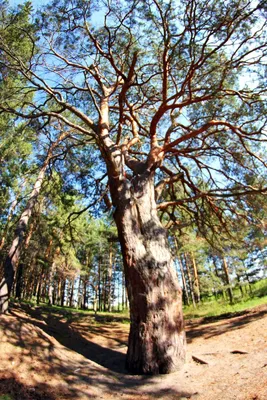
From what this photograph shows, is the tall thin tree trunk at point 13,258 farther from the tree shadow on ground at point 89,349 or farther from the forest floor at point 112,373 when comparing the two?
the forest floor at point 112,373

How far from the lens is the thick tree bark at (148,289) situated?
410cm

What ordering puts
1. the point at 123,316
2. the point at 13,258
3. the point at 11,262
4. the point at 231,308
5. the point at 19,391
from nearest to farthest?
1. the point at 19,391
2. the point at 11,262
3. the point at 13,258
4. the point at 231,308
5. the point at 123,316

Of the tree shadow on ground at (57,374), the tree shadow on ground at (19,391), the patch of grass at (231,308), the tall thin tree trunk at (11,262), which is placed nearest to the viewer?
the tree shadow on ground at (19,391)

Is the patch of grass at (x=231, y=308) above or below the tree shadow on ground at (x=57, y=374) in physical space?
above

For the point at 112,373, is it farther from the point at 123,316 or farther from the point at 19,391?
the point at 123,316

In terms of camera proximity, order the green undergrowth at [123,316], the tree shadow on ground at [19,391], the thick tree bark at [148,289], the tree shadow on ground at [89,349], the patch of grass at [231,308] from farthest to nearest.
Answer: the patch of grass at [231,308] → the green undergrowth at [123,316] → the tree shadow on ground at [89,349] → the thick tree bark at [148,289] → the tree shadow on ground at [19,391]

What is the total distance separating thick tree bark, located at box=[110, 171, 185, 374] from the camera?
4.10 metres

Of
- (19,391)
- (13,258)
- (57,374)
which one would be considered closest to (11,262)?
(13,258)

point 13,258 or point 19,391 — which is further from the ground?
point 13,258

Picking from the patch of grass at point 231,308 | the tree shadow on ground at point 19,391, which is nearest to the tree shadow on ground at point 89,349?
the tree shadow on ground at point 19,391

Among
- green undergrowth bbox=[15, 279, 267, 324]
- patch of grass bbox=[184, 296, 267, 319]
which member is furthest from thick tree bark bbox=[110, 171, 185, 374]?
patch of grass bbox=[184, 296, 267, 319]

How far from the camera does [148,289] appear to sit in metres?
4.50

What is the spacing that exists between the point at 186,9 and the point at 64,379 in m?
6.83

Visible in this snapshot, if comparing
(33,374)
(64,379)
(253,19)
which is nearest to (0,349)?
(33,374)
